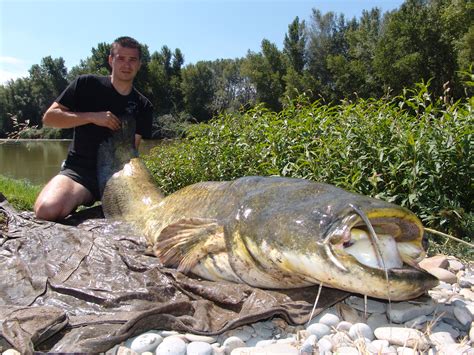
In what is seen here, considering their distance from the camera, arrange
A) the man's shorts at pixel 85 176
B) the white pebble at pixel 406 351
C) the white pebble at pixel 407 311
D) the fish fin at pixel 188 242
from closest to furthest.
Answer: the white pebble at pixel 406 351 → the white pebble at pixel 407 311 → the fish fin at pixel 188 242 → the man's shorts at pixel 85 176

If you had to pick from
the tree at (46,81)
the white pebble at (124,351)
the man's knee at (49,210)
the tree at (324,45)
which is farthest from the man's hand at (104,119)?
the tree at (46,81)

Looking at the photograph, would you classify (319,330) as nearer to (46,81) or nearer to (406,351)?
(406,351)

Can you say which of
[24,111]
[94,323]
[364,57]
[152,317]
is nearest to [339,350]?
[152,317]

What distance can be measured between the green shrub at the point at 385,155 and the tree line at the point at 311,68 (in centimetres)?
56

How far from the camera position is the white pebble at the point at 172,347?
1.92m

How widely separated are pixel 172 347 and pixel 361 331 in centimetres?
86

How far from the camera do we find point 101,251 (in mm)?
2998

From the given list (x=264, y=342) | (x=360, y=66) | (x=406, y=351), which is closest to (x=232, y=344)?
(x=264, y=342)

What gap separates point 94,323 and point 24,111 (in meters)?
54.9

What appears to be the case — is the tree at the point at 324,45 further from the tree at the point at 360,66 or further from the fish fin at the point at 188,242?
the fish fin at the point at 188,242

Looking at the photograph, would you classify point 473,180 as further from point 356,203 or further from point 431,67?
point 431,67

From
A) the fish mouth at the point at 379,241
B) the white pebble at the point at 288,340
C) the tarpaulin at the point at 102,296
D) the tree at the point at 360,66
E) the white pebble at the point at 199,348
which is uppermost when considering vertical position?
the tree at the point at 360,66

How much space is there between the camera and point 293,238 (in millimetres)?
2080

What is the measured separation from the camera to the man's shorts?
167 inches
